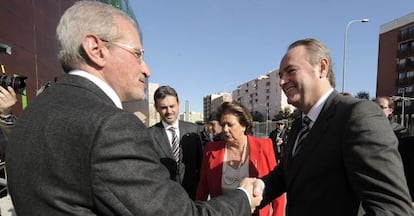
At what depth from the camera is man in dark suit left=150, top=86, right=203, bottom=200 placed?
10.7 feet

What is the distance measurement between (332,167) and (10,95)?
124 inches

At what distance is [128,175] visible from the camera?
0.97 m

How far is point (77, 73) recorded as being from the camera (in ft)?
3.87

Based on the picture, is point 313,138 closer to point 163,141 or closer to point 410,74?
point 163,141

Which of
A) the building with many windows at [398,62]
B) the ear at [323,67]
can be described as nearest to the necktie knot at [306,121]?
the ear at [323,67]

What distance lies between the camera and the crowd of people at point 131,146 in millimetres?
962

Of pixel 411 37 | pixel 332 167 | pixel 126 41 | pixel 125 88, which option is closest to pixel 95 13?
pixel 126 41

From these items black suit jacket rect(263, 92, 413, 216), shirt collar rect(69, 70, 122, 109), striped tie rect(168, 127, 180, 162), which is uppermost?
shirt collar rect(69, 70, 122, 109)

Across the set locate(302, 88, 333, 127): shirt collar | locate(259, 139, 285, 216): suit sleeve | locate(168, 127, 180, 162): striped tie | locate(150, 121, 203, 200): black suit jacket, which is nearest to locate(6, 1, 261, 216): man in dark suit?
locate(302, 88, 333, 127): shirt collar

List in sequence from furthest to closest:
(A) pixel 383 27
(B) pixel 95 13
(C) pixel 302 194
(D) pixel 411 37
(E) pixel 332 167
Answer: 1. (A) pixel 383 27
2. (D) pixel 411 37
3. (C) pixel 302 194
4. (E) pixel 332 167
5. (B) pixel 95 13

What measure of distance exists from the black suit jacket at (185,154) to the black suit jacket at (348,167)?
5.34ft

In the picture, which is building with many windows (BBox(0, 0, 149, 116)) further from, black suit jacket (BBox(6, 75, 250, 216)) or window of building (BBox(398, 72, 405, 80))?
window of building (BBox(398, 72, 405, 80))

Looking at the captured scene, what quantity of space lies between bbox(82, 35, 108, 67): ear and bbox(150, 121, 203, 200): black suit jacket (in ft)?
6.78

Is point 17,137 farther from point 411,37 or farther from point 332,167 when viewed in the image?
point 411,37
